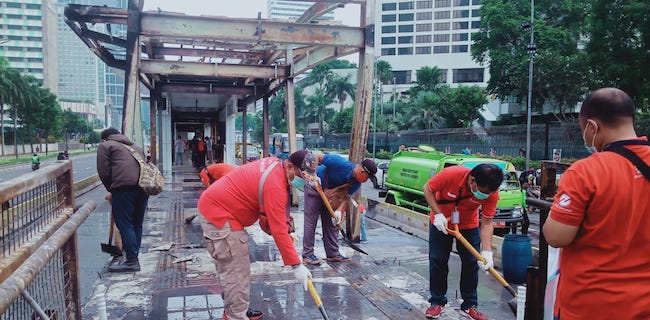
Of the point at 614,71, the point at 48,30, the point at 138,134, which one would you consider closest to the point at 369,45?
the point at 138,134

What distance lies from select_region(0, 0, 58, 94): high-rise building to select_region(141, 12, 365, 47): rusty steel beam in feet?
317

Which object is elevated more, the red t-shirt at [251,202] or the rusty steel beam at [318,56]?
the rusty steel beam at [318,56]

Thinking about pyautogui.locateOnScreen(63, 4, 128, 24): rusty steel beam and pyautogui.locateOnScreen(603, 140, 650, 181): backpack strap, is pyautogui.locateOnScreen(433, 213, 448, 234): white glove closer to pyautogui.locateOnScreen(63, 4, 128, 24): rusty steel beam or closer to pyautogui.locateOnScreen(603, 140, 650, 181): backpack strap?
pyautogui.locateOnScreen(603, 140, 650, 181): backpack strap

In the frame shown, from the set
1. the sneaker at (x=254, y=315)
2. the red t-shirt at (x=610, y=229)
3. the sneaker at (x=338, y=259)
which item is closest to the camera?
the red t-shirt at (x=610, y=229)

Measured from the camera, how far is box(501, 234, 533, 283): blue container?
421 centimetres

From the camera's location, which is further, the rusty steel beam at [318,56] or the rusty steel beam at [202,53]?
the rusty steel beam at [202,53]

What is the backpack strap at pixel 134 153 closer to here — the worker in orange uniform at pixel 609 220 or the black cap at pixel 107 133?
the black cap at pixel 107 133

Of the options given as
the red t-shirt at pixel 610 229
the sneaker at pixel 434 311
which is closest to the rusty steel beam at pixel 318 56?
the sneaker at pixel 434 311

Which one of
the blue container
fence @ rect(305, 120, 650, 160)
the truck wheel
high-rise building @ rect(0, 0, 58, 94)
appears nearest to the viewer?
the blue container

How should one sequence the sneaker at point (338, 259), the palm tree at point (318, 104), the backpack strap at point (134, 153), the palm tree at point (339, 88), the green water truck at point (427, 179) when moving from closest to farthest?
the backpack strap at point (134, 153) < the sneaker at point (338, 259) < the green water truck at point (427, 179) < the palm tree at point (318, 104) < the palm tree at point (339, 88)

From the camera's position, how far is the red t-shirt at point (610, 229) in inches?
74.2

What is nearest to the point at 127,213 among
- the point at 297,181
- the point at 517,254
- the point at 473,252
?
the point at 297,181

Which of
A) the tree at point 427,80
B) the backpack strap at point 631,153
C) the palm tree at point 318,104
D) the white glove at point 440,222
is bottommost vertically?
the white glove at point 440,222

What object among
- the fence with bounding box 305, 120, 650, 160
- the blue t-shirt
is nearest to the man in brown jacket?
the blue t-shirt
